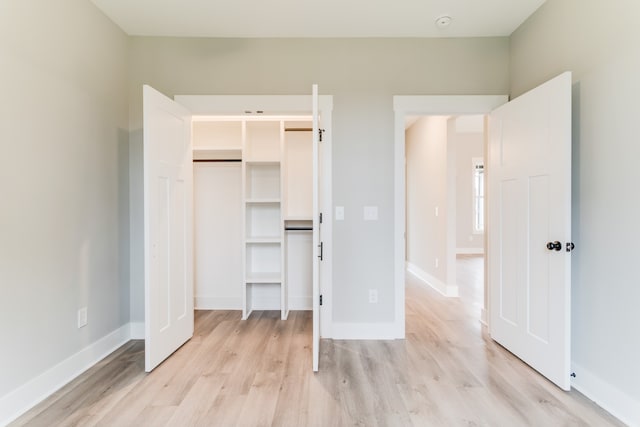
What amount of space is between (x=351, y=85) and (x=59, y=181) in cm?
231

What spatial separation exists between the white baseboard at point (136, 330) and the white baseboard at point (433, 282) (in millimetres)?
3572

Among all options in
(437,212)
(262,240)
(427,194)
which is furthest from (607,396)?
(427,194)

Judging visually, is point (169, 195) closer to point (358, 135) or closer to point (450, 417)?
point (358, 135)

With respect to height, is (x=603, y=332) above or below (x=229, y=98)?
below

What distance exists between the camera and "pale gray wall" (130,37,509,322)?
277cm

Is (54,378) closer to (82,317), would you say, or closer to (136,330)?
(82,317)

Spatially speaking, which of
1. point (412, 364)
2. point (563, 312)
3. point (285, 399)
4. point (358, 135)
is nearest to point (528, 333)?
point (563, 312)

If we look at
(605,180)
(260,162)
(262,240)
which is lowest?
(262,240)

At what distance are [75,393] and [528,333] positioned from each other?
3067mm

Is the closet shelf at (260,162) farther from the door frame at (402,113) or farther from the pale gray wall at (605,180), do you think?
the pale gray wall at (605,180)

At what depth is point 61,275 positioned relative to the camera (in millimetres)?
2033

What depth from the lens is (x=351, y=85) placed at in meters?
2.78

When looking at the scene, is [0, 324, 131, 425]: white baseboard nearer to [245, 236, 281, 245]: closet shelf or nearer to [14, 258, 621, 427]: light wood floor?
[14, 258, 621, 427]: light wood floor

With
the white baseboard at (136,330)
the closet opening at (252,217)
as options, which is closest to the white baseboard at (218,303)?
the closet opening at (252,217)
